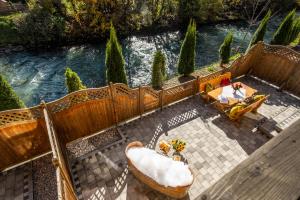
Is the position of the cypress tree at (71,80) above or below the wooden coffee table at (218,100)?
above

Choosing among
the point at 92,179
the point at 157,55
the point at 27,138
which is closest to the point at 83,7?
the point at 157,55

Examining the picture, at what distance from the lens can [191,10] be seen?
2659 cm

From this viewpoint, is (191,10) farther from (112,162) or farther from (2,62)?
(112,162)

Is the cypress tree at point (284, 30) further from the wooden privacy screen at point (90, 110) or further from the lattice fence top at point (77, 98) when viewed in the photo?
the lattice fence top at point (77, 98)

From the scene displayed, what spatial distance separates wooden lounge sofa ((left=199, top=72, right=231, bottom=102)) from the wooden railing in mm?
228

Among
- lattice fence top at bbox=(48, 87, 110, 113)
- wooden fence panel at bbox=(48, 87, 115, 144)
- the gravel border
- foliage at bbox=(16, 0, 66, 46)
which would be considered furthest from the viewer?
foliage at bbox=(16, 0, 66, 46)

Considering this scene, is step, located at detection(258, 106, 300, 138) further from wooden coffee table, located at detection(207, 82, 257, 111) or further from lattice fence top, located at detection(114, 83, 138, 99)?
lattice fence top, located at detection(114, 83, 138, 99)

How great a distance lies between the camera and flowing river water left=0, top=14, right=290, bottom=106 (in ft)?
52.0

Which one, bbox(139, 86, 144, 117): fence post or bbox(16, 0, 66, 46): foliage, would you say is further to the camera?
bbox(16, 0, 66, 46): foliage

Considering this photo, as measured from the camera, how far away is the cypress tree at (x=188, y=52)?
12590mm

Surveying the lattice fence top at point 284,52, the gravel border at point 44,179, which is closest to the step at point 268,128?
the lattice fence top at point 284,52

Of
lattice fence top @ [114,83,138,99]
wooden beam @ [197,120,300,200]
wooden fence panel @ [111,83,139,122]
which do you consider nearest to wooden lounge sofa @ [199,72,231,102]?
wooden fence panel @ [111,83,139,122]

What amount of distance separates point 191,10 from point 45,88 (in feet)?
70.5

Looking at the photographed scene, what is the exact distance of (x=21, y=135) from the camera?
638 cm
